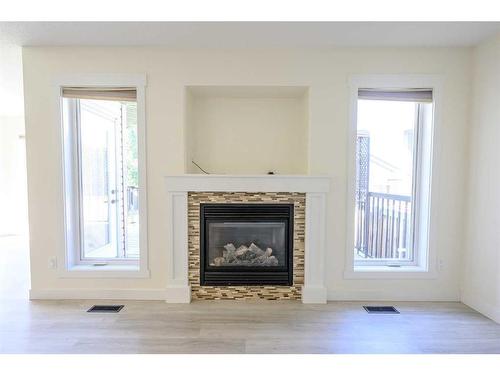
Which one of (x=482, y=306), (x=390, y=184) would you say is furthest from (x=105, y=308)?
(x=482, y=306)

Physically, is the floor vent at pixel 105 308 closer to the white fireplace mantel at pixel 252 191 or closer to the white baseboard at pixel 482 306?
the white fireplace mantel at pixel 252 191

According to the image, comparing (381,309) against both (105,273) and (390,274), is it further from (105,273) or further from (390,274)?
(105,273)

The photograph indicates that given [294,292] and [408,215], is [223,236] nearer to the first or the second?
[294,292]

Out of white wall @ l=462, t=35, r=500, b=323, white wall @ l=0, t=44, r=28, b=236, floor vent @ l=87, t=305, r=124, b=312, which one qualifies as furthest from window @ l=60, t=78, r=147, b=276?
white wall @ l=0, t=44, r=28, b=236

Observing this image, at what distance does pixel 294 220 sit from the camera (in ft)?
9.67

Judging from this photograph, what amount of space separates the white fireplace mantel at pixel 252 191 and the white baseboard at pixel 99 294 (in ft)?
0.64

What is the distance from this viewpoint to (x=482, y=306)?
2.72 meters

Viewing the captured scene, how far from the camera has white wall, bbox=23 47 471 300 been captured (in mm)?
2881

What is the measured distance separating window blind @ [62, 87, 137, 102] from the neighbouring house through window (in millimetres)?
130

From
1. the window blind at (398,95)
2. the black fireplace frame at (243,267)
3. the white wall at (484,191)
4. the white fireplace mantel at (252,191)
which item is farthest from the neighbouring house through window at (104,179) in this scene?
the white wall at (484,191)

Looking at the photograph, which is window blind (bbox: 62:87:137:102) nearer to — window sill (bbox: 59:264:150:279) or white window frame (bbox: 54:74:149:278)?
white window frame (bbox: 54:74:149:278)

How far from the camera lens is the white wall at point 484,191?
103 inches

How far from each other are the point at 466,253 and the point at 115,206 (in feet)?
12.1
